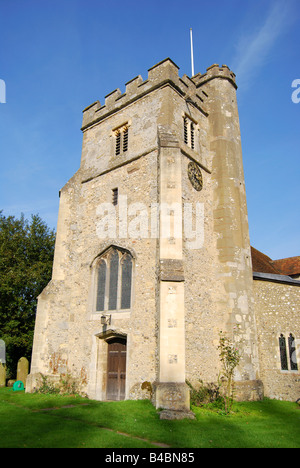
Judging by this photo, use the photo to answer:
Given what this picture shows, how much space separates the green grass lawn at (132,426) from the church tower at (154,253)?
40.7 inches

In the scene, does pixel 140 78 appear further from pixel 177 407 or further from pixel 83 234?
pixel 177 407

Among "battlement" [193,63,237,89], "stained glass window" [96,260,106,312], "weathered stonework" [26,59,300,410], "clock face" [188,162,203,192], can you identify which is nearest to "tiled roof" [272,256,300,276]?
"weathered stonework" [26,59,300,410]

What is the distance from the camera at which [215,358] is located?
40.0 feet

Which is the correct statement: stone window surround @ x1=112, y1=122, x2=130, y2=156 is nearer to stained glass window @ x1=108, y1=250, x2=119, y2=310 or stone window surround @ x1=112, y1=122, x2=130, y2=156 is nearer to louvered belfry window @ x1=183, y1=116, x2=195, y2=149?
louvered belfry window @ x1=183, y1=116, x2=195, y2=149

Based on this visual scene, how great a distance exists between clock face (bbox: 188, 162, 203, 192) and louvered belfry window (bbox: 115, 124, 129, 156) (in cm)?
304

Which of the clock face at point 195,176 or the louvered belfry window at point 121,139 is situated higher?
the louvered belfry window at point 121,139

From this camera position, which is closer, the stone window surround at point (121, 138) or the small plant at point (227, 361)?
the small plant at point (227, 361)

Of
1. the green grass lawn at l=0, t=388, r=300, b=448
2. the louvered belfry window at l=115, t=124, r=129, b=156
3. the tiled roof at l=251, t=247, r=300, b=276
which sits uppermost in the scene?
the louvered belfry window at l=115, t=124, r=129, b=156

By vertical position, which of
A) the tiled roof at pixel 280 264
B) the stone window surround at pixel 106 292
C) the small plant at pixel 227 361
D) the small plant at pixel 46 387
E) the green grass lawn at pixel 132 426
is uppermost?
the tiled roof at pixel 280 264

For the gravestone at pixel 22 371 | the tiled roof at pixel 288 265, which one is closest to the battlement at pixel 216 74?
the tiled roof at pixel 288 265

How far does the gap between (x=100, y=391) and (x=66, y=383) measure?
1.63 m

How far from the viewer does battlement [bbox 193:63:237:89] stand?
1677 cm

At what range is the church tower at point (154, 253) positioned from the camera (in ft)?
36.0

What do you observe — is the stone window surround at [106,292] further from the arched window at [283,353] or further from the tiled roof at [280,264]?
the tiled roof at [280,264]
